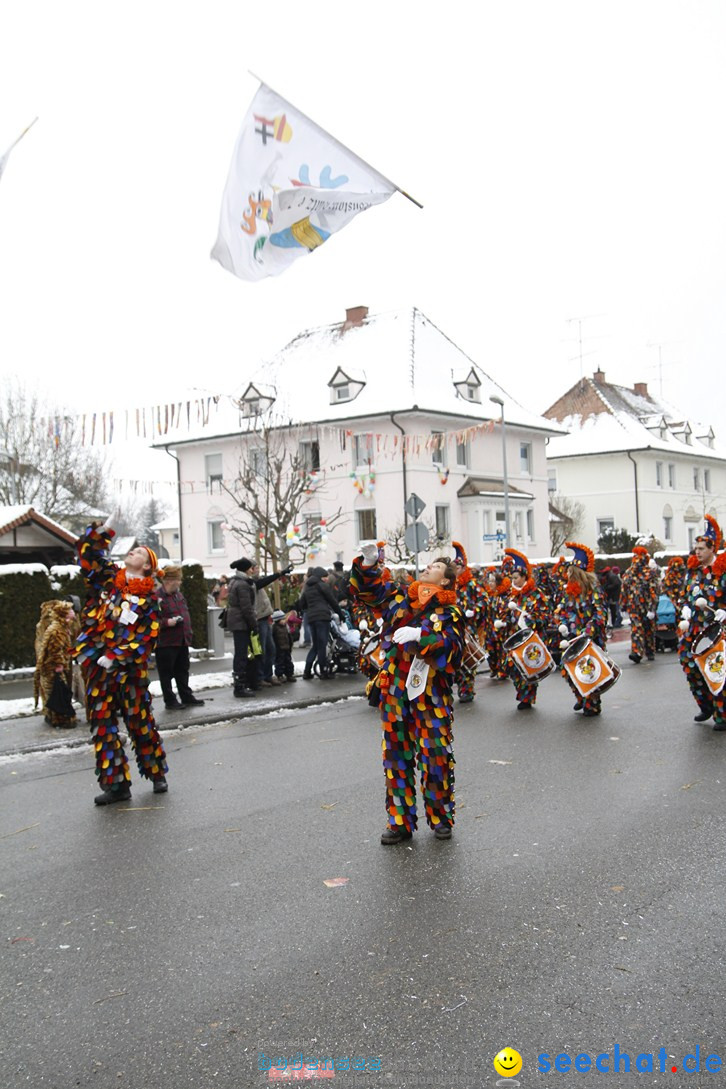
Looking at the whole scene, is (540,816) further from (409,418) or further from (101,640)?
(409,418)

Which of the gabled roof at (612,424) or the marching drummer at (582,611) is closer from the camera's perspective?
the marching drummer at (582,611)

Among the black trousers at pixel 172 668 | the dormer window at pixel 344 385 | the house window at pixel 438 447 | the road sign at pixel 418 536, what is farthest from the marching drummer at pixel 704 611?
the dormer window at pixel 344 385

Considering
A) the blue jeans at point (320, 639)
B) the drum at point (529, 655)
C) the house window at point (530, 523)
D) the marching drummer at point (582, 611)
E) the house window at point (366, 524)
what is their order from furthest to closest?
the house window at point (530, 523) → the house window at point (366, 524) → the blue jeans at point (320, 639) → the drum at point (529, 655) → the marching drummer at point (582, 611)

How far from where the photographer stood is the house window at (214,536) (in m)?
48.8

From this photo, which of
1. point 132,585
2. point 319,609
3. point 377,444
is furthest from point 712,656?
point 377,444

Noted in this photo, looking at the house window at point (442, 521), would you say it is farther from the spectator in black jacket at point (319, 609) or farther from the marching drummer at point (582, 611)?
the marching drummer at point (582, 611)

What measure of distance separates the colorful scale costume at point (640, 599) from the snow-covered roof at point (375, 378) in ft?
85.7

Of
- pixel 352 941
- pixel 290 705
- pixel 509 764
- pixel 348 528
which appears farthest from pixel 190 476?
pixel 352 941

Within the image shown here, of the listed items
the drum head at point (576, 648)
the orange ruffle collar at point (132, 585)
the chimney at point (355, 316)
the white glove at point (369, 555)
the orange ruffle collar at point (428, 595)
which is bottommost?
the drum head at point (576, 648)

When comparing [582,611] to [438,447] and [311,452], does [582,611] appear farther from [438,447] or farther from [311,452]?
[311,452]

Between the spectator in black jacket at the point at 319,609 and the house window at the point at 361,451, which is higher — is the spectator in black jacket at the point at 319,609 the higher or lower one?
the lower one

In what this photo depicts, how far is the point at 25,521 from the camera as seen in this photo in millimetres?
23578

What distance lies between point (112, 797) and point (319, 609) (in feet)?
26.0

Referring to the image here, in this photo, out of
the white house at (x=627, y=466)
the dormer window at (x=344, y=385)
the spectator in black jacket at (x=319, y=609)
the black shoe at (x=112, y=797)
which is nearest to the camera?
the black shoe at (x=112, y=797)
